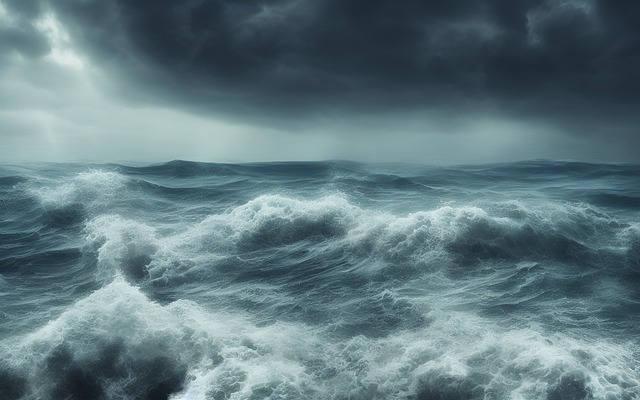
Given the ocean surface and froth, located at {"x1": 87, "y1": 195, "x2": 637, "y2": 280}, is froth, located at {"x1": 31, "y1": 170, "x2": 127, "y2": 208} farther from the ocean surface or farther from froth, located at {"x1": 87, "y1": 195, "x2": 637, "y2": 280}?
froth, located at {"x1": 87, "y1": 195, "x2": 637, "y2": 280}

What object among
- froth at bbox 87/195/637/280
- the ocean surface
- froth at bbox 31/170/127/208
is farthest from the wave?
froth at bbox 31/170/127/208

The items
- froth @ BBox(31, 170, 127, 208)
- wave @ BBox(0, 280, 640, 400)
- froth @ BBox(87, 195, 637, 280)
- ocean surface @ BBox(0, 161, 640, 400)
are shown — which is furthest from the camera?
froth @ BBox(31, 170, 127, 208)

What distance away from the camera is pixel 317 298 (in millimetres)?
18625

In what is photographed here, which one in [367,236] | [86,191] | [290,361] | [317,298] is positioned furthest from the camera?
[86,191]

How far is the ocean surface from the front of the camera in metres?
12.5

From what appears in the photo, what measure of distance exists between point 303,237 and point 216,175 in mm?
27718

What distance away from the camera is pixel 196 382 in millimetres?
12570

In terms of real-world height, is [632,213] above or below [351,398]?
above

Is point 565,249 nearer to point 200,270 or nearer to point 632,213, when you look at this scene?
point 632,213

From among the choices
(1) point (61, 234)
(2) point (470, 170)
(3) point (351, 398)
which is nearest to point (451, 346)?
(3) point (351, 398)

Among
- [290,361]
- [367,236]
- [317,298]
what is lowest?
[290,361]

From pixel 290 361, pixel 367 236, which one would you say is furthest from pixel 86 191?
pixel 290 361

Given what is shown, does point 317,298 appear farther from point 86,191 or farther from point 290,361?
point 86,191

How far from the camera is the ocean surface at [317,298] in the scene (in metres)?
12.5
